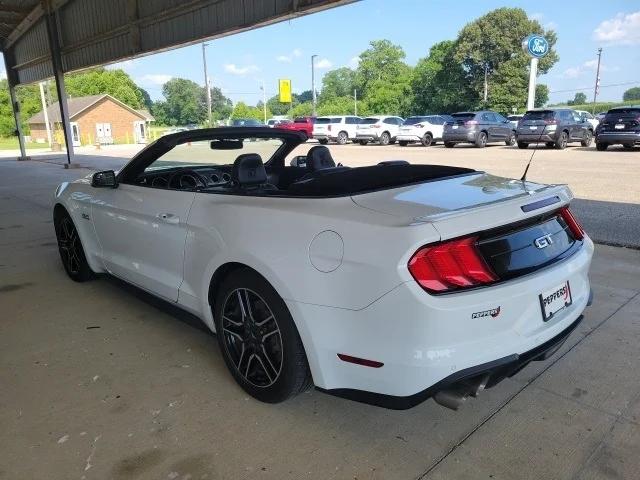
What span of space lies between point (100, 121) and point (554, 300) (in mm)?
62391

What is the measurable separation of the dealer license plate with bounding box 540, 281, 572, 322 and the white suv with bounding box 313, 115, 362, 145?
2804 centimetres

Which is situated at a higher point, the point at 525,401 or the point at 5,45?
the point at 5,45

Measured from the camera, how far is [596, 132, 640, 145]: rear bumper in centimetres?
1683

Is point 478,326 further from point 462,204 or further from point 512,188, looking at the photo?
point 512,188

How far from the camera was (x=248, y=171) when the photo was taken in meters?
3.03

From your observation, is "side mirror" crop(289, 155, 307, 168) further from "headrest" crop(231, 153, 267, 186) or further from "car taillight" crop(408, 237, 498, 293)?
"car taillight" crop(408, 237, 498, 293)

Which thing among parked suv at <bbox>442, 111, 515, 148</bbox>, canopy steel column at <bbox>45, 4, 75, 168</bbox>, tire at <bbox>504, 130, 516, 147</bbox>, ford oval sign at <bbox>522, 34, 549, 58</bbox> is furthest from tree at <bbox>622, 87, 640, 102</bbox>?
canopy steel column at <bbox>45, 4, 75, 168</bbox>

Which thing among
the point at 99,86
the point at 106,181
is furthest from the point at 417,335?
the point at 99,86

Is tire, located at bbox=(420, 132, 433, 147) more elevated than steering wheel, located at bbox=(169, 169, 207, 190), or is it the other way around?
steering wheel, located at bbox=(169, 169, 207, 190)

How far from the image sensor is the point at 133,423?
8.23 ft

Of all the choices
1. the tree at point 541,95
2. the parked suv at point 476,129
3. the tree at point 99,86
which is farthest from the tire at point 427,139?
the tree at point 99,86

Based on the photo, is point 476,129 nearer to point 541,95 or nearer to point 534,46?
point 534,46

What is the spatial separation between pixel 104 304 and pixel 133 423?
6.07 feet

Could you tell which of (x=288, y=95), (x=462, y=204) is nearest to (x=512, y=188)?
(x=462, y=204)
